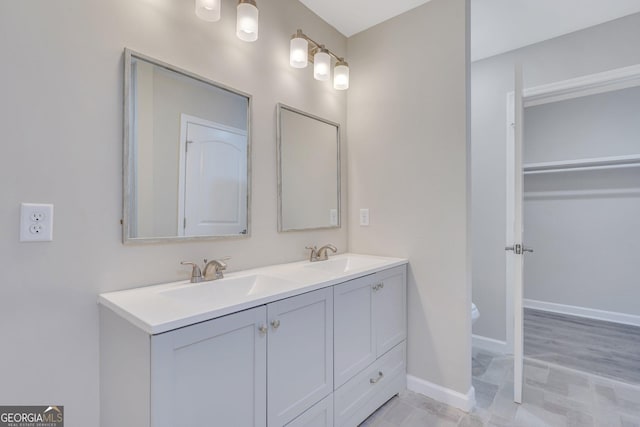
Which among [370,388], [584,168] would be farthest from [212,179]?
→ [584,168]

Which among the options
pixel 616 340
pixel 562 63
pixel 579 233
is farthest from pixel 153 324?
pixel 579 233

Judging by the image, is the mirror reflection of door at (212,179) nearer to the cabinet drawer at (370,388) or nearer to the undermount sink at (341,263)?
the undermount sink at (341,263)

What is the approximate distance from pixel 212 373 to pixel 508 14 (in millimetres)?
2871

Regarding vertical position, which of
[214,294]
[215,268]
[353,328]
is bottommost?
[353,328]

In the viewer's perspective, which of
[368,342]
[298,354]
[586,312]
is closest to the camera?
[298,354]

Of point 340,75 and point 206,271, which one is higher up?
point 340,75

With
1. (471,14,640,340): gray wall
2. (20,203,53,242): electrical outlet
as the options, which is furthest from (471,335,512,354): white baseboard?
(20,203,53,242): electrical outlet

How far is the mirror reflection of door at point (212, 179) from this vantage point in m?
1.46

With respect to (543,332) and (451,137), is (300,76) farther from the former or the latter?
(543,332)

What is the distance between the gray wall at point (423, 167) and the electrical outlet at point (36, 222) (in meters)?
1.80

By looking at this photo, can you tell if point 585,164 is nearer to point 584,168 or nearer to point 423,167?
point 584,168

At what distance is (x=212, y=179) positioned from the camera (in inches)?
61.2

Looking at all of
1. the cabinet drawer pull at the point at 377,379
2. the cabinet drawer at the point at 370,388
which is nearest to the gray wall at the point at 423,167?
the cabinet drawer at the point at 370,388

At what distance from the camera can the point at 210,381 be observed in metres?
0.97
